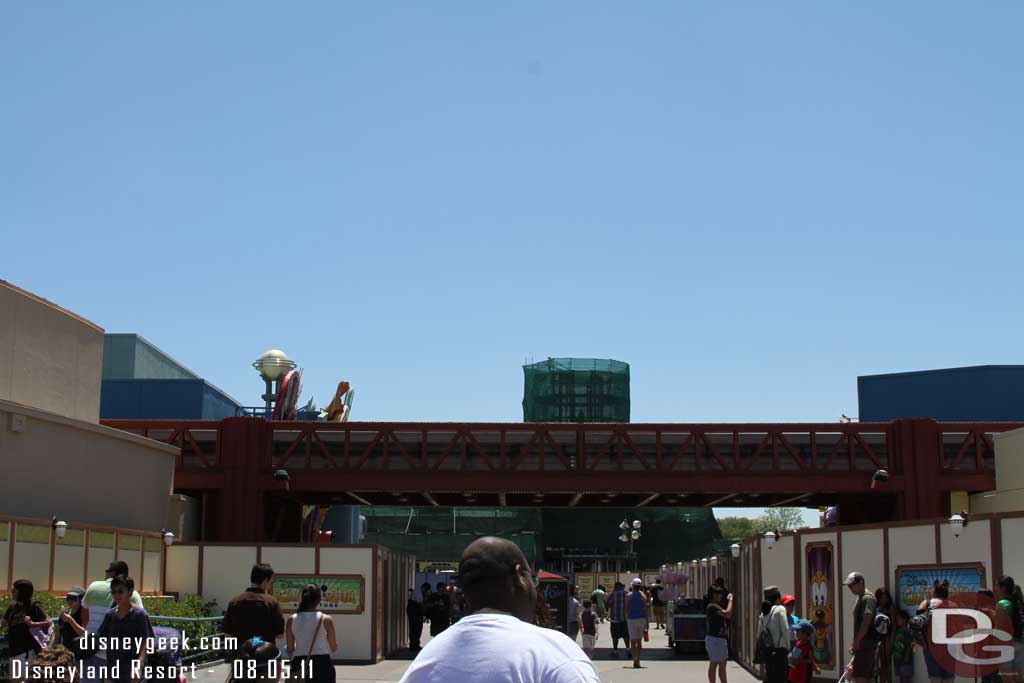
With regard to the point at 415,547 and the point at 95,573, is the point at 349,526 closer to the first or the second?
the point at 415,547

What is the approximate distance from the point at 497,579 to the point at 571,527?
7759cm

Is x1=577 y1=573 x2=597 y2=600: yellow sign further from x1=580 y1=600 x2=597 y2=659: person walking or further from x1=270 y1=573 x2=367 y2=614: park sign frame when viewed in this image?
x1=270 y1=573 x2=367 y2=614: park sign frame

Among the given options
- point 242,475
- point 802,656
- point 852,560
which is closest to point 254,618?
point 802,656

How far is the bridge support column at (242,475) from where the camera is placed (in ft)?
107

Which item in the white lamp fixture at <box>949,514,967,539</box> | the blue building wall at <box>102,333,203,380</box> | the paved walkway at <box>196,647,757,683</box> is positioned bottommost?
the paved walkway at <box>196,647,757,683</box>

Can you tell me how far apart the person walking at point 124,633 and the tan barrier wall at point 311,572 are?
14150mm

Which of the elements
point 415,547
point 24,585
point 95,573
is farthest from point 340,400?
point 24,585

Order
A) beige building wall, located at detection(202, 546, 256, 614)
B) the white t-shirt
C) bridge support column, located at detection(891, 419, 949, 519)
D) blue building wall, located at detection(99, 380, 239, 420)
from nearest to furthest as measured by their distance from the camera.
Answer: the white t-shirt
beige building wall, located at detection(202, 546, 256, 614)
bridge support column, located at detection(891, 419, 949, 519)
blue building wall, located at detection(99, 380, 239, 420)

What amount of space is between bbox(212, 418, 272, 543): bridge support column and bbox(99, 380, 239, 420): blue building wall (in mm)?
28649

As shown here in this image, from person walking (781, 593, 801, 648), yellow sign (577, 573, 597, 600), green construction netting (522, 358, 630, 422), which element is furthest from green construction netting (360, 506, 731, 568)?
person walking (781, 593, 801, 648)

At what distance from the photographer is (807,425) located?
33.4 metres

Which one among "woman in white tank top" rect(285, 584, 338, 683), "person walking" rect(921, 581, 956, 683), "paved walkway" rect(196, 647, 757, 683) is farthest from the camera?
"paved walkway" rect(196, 647, 757, 683)

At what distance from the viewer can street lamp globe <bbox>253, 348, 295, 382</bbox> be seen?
4728 centimetres

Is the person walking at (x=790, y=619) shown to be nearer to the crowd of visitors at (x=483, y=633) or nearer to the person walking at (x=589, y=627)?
the crowd of visitors at (x=483, y=633)
